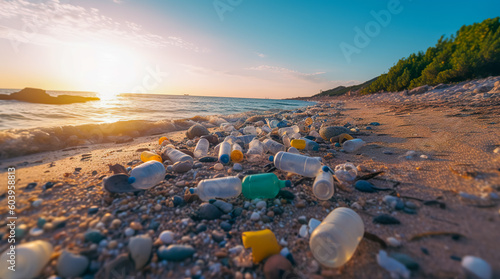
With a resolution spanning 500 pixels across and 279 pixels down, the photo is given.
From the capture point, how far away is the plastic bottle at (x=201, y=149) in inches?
136

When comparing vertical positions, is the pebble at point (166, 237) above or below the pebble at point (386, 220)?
below

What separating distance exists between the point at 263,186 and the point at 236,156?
40.6 inches

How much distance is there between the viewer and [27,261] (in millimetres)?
1090

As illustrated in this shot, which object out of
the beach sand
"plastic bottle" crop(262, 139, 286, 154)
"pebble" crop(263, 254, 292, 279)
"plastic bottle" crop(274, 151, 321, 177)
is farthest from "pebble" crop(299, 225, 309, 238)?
"plastic bottle" crop(262, 139, 286, 154)

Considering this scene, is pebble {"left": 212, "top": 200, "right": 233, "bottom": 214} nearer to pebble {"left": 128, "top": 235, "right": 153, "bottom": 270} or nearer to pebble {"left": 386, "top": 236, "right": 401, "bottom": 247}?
pebble {"left": 128, "top": 235, "right": 153, "bottom": 270}

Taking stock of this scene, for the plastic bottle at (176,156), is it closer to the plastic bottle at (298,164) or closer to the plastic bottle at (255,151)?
the plastic bottle at (255,151)

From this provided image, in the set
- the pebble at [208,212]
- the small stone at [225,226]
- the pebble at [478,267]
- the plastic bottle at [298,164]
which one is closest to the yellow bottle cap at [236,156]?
the plastic bottle at [298,164]

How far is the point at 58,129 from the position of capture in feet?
14.7

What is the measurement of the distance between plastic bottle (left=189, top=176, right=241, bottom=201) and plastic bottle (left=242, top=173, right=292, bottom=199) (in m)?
0.11

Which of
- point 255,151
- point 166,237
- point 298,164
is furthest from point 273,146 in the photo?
point 166,237

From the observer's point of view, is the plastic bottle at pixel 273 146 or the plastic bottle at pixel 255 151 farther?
the plastic bottle at pixel 273 146

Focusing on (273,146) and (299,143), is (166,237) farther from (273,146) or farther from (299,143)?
(299,143)

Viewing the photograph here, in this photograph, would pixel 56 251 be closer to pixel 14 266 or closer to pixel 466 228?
pixel 14 266

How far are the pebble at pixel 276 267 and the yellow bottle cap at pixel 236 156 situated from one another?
69.8 inches
